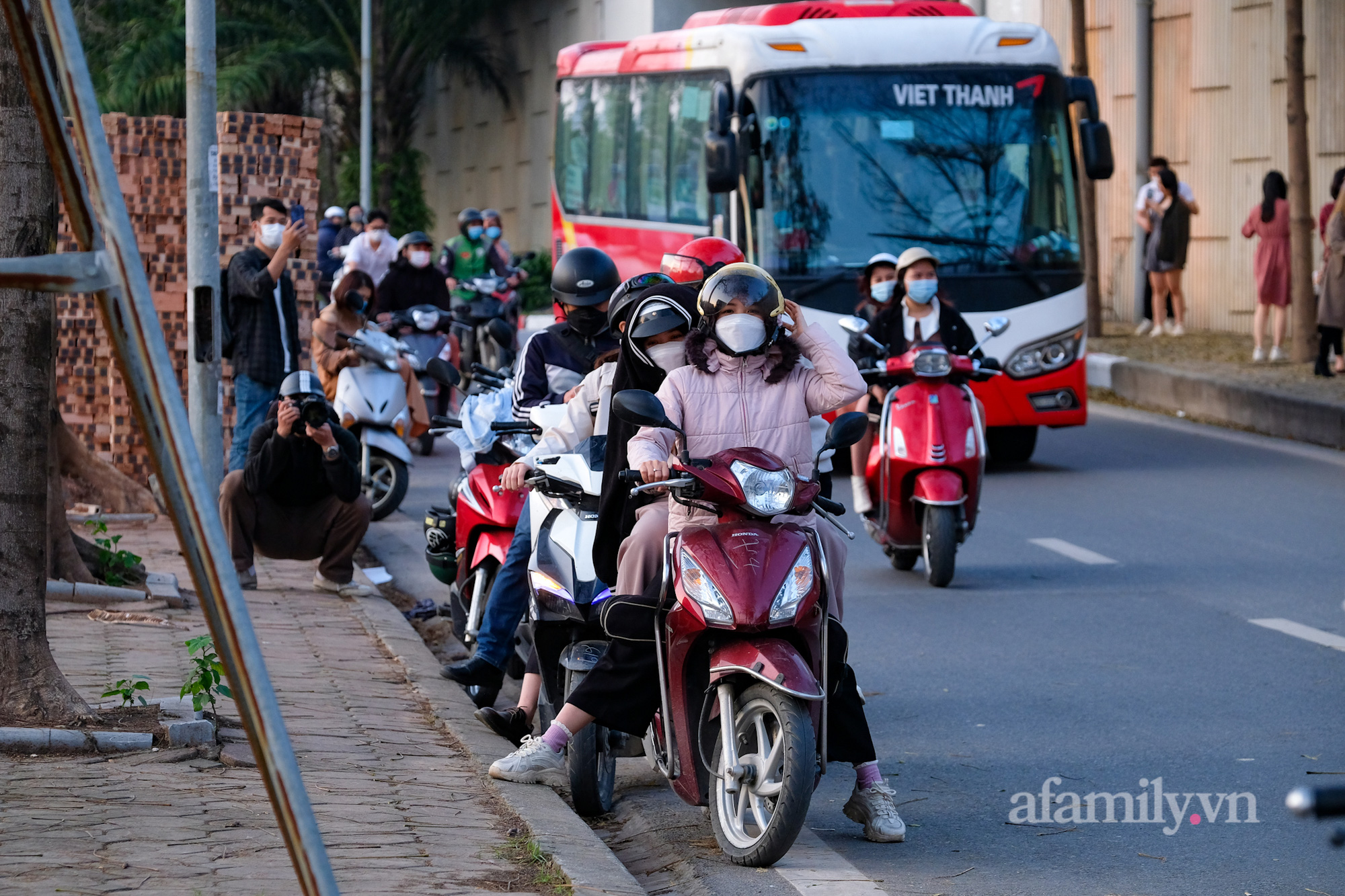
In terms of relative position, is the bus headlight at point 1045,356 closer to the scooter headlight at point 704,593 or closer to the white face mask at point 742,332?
the white face mask at point 742,332

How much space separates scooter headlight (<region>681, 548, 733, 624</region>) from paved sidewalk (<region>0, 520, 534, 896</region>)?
83 cm

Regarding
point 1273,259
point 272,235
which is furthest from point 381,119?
point 272,235

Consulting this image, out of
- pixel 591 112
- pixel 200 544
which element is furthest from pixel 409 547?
pixel 591 112

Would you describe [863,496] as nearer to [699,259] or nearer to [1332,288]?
[699,259]

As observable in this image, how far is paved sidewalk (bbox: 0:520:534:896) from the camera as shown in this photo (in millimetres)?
4457

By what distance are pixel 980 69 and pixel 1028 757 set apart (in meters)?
9.57

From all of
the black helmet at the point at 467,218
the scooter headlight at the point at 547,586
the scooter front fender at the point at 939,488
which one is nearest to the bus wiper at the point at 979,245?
the scooter front fender at the point at 939,488

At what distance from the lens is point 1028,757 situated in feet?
20.7

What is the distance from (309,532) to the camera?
9.30 meters

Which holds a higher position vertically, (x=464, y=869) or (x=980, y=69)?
(x=980, y=69)

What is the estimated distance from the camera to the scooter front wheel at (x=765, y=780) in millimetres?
4859

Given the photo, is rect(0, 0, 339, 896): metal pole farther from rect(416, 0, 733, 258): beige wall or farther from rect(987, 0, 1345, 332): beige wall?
rect(416, 0, 733, 258): beige wall

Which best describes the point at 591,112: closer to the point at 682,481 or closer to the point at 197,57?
the point at 197,57

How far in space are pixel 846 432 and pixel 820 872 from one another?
1230 mm
